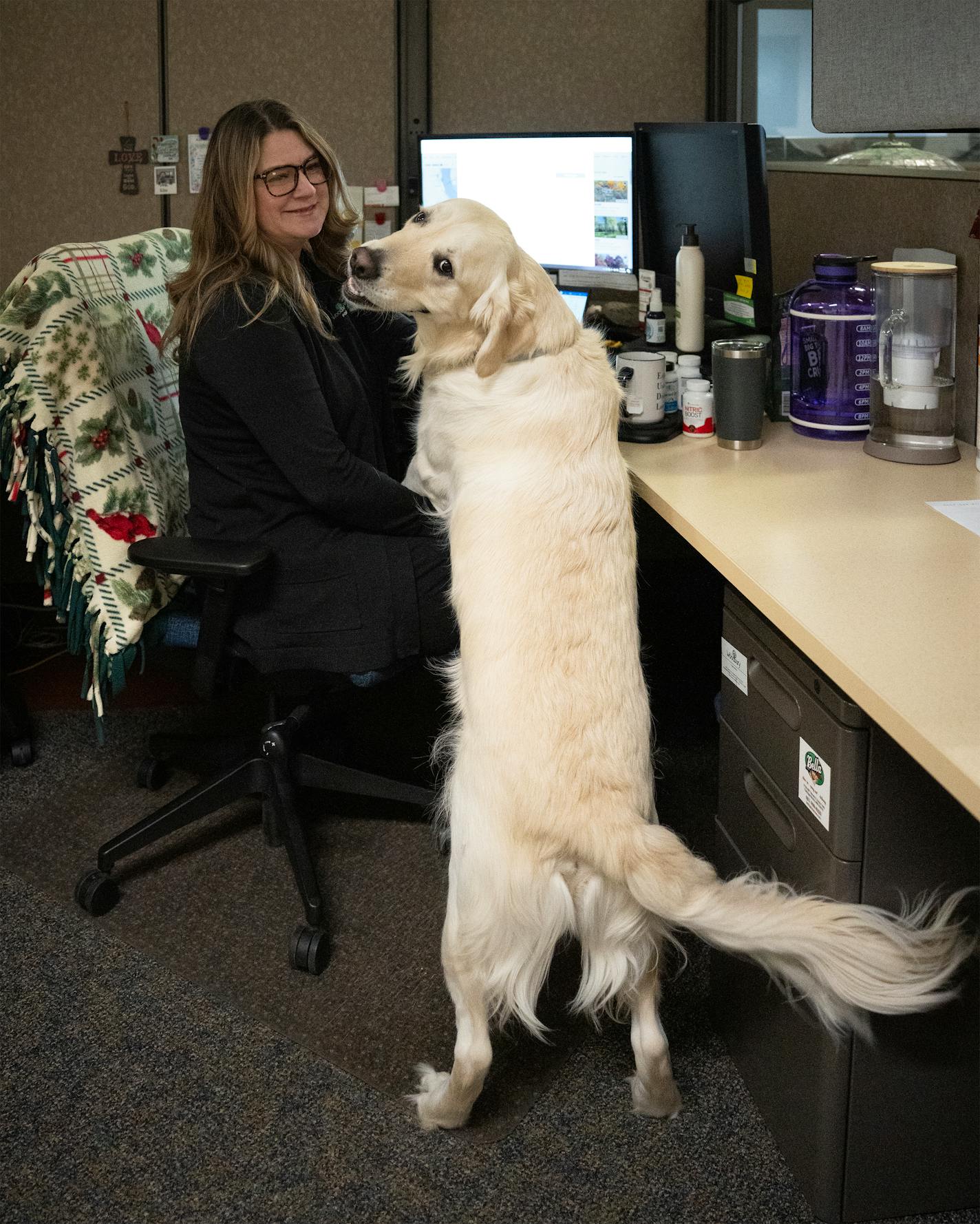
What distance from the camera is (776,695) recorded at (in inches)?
54.2

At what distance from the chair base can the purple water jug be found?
94 cm

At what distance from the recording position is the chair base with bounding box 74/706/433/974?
193 centimetres

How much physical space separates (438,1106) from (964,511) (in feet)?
3.33

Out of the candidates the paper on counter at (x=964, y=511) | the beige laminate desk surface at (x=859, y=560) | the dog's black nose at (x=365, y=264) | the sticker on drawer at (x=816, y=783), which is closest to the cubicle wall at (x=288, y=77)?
the beige laminate desk surface at (x=859, y=560)

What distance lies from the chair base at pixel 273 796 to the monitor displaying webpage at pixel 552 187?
50.0 inches

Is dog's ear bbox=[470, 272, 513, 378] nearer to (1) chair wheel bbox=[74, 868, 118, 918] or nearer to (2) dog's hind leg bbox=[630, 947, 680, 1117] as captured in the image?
(2) dog's hind leg bbox=[630, 947, 680, 1117]

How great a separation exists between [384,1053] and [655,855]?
63 centimetres

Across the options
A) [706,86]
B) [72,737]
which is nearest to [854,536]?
[72,737]

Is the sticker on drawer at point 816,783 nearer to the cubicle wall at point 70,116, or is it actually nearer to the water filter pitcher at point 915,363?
the water filter pitcher at point 915,363

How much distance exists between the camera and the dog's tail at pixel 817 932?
3.68 ft

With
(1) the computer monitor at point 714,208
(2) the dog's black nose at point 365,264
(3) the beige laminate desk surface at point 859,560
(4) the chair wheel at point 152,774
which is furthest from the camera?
(4) the chair wheel at point 152,774

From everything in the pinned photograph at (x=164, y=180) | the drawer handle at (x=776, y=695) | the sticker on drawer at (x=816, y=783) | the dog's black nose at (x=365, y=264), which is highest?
the pinned photograph at (x=164, y=180)

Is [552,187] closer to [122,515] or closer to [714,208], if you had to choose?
[714,208]

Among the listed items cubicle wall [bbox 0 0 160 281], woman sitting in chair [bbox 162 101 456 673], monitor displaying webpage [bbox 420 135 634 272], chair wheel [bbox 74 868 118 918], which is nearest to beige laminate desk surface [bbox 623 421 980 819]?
woman sitting in chair [bbox 162 101 456 673]
